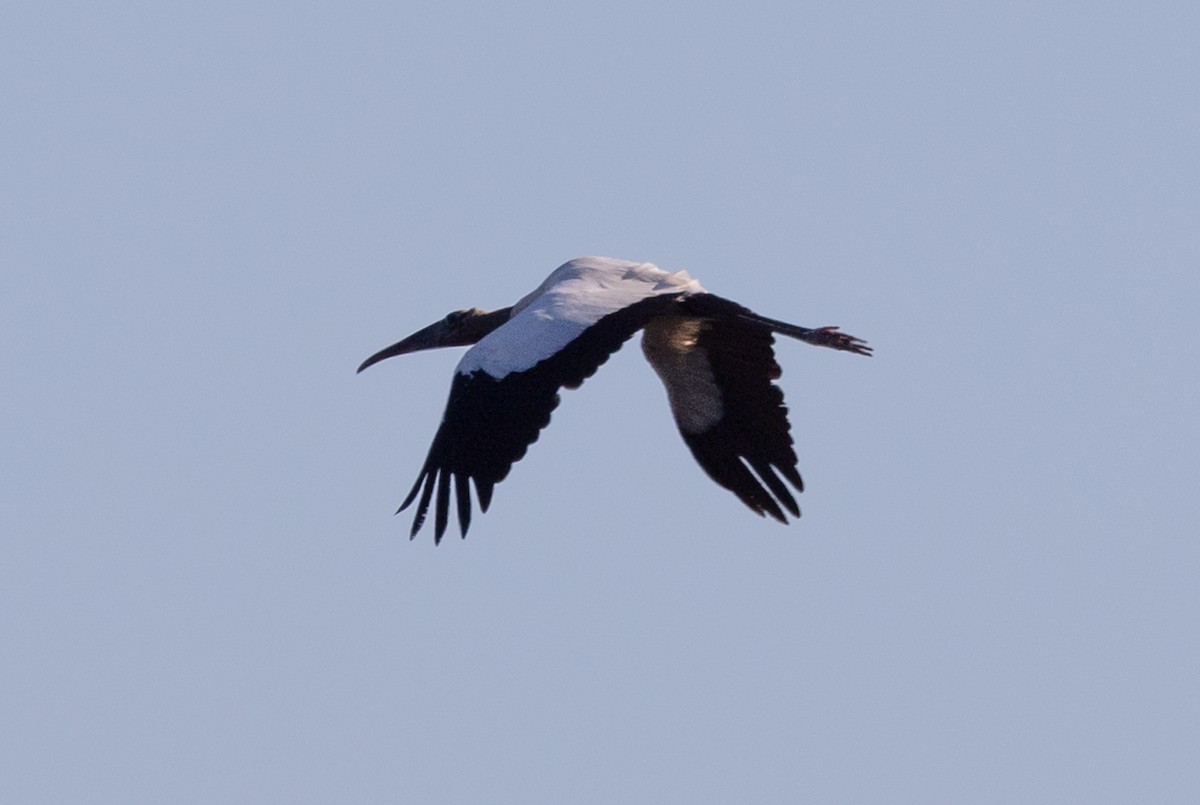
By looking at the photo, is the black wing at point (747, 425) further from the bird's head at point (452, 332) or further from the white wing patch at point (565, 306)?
the bird's head at point (452, 332)

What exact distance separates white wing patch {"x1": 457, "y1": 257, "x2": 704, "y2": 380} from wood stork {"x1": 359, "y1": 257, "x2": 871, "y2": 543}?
0.04ft

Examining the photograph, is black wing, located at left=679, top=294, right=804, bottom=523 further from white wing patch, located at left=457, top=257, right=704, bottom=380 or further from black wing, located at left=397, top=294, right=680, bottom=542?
black wing, located at left=397, top=294, right=680, bottom=542

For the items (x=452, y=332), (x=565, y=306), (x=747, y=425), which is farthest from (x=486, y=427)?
(x=452, y=332)

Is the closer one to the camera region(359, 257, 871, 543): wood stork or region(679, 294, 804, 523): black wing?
region(359, 257, 871, 543): wood stork

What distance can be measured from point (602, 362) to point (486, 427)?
968 millimetres

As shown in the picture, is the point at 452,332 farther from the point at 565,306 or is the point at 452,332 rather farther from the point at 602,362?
the point at 602,362

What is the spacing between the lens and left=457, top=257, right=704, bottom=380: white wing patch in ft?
50.7

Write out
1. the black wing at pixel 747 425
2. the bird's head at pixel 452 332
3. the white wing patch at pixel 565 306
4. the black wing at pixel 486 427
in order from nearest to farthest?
1. the black wing at pixel 486 427
2. the white wing patch at pixel 565 306
3. the black wing at pixel 747 425
4. the bird's head at pixel 452 332

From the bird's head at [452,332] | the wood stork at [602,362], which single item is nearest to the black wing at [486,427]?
the wood stork at [602,362]

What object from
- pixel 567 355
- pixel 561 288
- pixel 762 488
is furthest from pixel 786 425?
pixel 567 355

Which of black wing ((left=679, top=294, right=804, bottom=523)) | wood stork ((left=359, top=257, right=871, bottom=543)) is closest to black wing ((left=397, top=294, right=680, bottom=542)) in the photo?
wood stork ((left=359, top=257, right=871, bottom=543))

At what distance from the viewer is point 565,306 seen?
16547 millimetres

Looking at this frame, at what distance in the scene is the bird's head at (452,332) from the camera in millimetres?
19406

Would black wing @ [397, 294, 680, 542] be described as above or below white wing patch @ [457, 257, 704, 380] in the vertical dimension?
below
